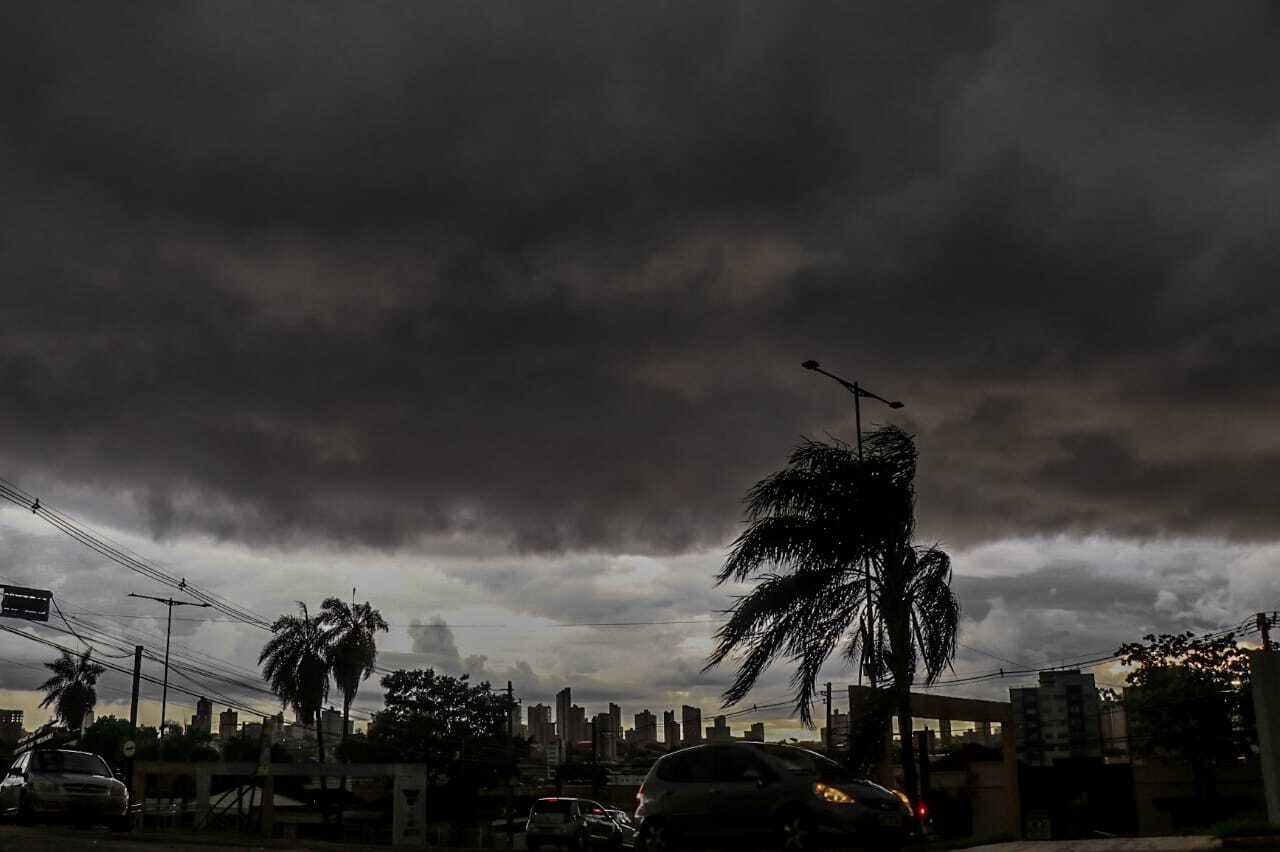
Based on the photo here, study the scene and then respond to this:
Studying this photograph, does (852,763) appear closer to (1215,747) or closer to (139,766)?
(139,766)

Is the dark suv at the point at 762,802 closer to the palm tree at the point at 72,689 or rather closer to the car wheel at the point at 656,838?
the car wheel at the point at 656,838

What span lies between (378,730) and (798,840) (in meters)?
64.0

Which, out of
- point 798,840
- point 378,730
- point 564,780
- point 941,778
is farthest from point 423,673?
point 798,840

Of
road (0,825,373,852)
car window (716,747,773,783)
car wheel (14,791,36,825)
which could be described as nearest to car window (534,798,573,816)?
road (0,825,373,852)

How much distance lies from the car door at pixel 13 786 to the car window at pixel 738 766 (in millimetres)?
14740

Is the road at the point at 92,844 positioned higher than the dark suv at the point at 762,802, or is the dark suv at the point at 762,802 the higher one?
the dark suv at the point at 762,802

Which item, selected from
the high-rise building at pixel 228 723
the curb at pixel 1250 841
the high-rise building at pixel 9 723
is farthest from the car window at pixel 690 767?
the high-rise building at pixel 9 723

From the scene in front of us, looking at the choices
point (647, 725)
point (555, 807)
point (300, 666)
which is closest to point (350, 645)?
point (300, 666)

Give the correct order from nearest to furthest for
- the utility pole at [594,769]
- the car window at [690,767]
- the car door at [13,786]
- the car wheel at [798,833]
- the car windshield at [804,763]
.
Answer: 1. the car wheel at [798,833]
2. the car windshield at [804,763]
3. the car window at [690,767]
4. the car door at [13,786]
5. the utility pole at [594,769]

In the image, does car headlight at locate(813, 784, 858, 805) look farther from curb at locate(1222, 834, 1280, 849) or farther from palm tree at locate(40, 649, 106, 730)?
palm tree at locate(40, 649, 106, 730)

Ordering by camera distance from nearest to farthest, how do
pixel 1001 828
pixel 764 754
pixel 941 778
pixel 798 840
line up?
1. pixel 798 840
2. pixel 764 754
3. pixel 1001 828
4. pixel 941 778

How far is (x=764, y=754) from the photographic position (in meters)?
13.9

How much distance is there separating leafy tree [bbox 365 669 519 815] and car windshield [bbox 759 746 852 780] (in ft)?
190

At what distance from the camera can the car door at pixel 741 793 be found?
13469 mm
